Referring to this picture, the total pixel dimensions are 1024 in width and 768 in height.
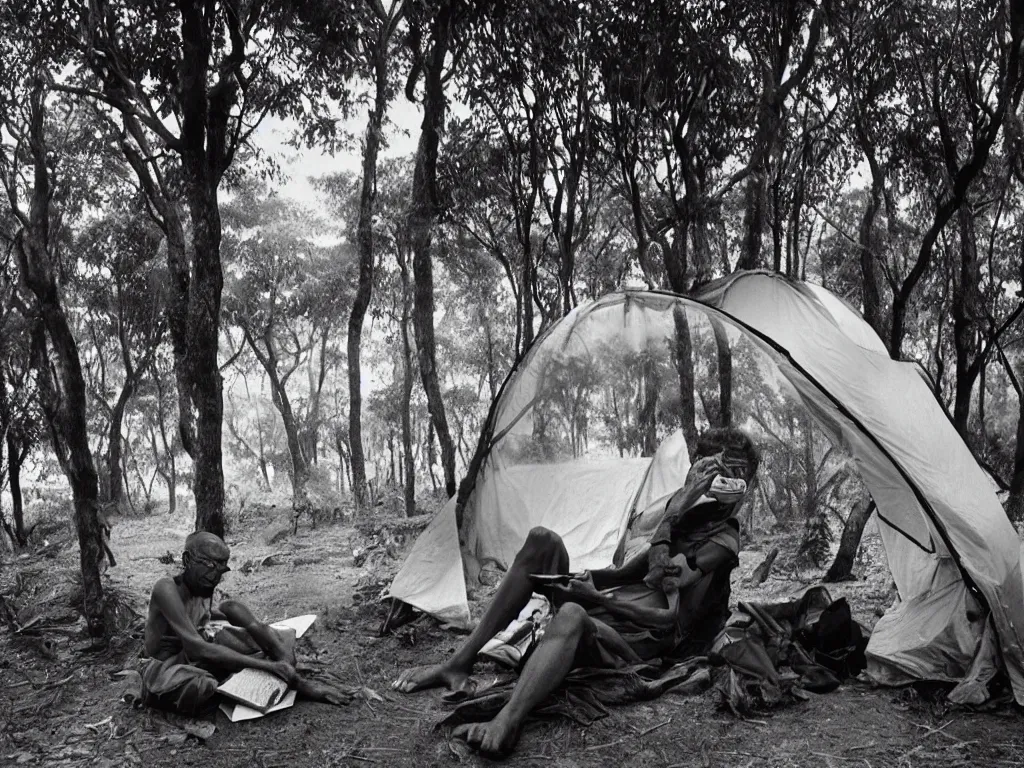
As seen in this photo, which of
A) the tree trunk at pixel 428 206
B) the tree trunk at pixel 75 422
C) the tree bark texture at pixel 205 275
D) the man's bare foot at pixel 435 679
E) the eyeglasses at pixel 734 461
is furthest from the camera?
the tree trunk at pixel 428 206

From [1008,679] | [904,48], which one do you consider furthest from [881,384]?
[904,48]

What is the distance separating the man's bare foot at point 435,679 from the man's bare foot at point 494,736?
57 cm

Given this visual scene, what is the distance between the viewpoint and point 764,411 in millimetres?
4383

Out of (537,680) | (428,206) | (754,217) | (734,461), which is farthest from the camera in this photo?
(428,206)

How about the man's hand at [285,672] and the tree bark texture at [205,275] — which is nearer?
the man's hand at [285,672]

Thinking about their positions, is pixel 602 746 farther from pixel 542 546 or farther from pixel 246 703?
pixel 246 703

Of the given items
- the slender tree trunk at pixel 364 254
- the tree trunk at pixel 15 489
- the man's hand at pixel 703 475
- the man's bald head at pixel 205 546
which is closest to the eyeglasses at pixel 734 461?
the man's hand at pixel 703 475

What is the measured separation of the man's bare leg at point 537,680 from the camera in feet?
9.39

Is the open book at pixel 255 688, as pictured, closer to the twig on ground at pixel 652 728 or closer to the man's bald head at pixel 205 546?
the man's bald head at pixel 205 546

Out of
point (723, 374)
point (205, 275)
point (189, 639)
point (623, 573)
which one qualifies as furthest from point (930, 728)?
point (205, 275)

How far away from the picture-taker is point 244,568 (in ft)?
23.7

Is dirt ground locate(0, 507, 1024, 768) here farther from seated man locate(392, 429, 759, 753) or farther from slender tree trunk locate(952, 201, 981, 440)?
slender tree trunk locate(952, 201, 981, 440)

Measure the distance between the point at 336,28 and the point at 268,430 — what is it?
23383mm

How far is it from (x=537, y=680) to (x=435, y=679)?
777 mm
